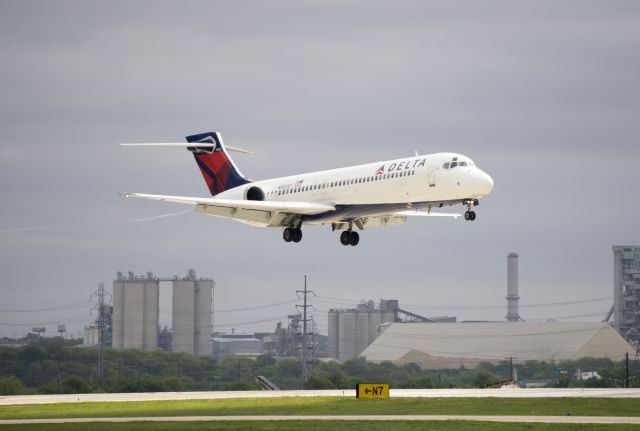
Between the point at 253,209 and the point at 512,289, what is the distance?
394 feet

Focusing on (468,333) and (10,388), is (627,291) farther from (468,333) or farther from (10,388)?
(10,388)

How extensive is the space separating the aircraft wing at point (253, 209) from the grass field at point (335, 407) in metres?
11.3

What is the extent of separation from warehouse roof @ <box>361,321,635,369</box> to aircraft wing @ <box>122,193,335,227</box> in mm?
89433

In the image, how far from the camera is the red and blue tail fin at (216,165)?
3250 inches

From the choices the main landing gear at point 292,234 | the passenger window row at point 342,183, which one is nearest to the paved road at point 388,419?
the passenger window row at point 342,183

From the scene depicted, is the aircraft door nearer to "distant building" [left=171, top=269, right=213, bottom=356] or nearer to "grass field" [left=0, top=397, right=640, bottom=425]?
"grass field" [left=0, top=397, right=640, bottom=425]

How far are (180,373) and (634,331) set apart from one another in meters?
66.0

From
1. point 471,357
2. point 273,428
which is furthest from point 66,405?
point 471,357

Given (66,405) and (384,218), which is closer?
(66,405)

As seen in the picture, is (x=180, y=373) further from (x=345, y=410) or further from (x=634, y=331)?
(x=345, y=410)

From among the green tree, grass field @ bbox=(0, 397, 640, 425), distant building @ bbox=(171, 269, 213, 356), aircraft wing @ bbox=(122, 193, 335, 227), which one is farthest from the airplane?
distant building @ bbox=(171, 269, 213, 356)

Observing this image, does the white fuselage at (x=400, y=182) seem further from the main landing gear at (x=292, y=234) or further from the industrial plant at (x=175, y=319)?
the industrial plant at (x=175, y=319)

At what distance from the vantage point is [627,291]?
6757 inches

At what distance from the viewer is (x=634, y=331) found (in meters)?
170
